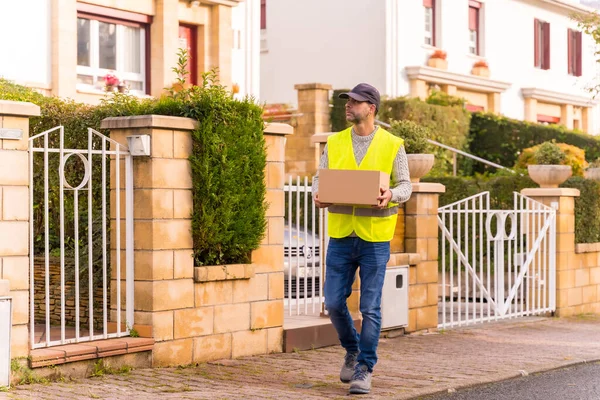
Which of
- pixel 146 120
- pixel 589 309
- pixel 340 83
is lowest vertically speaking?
pixel 589 309

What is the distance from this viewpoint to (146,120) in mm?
8633

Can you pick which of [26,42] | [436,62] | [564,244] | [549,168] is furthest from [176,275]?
[436,62]

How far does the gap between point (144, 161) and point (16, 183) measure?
4.21 ft

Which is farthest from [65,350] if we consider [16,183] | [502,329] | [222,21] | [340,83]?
[340,83]

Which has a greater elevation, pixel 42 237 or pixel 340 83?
→ pixel 340 83

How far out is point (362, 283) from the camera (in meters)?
7.78

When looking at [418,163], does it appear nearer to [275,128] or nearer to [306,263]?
[306,263]

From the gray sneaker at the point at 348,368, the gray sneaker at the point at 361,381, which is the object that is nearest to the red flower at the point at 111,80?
the gray sneaker at the point at 348,368

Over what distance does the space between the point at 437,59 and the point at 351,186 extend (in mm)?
21569

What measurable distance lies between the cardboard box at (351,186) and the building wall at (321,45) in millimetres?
20015

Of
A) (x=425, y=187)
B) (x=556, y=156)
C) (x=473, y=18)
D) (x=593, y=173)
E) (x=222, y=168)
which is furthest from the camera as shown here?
(x=473, y=18)

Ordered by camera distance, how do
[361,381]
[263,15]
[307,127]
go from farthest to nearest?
[263,15] < [307,127] < [361,381]

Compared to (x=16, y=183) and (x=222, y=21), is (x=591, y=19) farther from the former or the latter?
(x=16, y=183)

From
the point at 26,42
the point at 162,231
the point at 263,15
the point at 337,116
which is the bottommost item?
the point at 162,231
